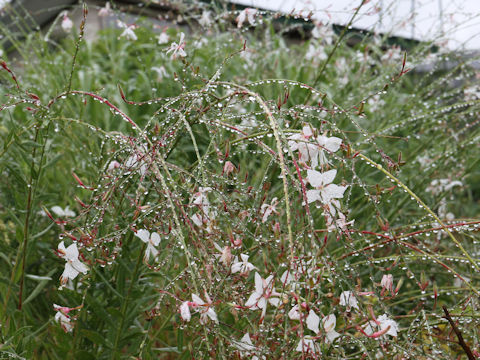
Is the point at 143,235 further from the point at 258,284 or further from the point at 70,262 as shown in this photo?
the point at 258,284

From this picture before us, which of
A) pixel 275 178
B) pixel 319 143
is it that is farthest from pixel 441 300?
pixel 319 143

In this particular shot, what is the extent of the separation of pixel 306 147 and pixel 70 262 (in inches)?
20.7

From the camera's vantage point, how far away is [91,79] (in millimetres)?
2605

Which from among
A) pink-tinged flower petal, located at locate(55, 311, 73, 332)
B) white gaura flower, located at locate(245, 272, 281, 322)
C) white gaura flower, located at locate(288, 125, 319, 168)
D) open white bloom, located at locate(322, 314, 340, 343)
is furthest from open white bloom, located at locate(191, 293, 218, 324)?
pink-tinged flower petal, located at locate(55, 311, 73, 332)

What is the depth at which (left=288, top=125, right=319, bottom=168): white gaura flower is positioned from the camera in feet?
3.13

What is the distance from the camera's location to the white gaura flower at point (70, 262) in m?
1.01

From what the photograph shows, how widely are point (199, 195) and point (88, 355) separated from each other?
57cm

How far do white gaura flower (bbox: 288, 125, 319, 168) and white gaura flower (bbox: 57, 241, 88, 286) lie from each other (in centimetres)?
48

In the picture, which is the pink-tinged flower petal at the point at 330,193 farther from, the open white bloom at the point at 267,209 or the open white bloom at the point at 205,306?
the open white bloom at the point at 205,306

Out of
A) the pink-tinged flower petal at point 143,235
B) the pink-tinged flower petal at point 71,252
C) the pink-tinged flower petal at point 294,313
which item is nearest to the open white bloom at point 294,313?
the pink-tinged flower petal at point 294,313

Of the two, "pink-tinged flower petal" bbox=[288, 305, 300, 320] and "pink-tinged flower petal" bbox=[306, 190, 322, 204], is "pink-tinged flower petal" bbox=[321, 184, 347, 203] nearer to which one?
"pink-tinged flower petal" bbox=[306, 190, 322, 204]

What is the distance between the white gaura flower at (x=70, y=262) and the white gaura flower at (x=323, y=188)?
0.48 metres

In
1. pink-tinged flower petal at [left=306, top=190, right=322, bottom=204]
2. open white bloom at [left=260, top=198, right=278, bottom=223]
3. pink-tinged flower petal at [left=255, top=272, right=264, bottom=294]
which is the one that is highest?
pink-tinged flower petal at [left=306, top=190, right=322, bottom=204]

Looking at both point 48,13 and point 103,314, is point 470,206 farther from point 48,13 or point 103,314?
point 48,13
